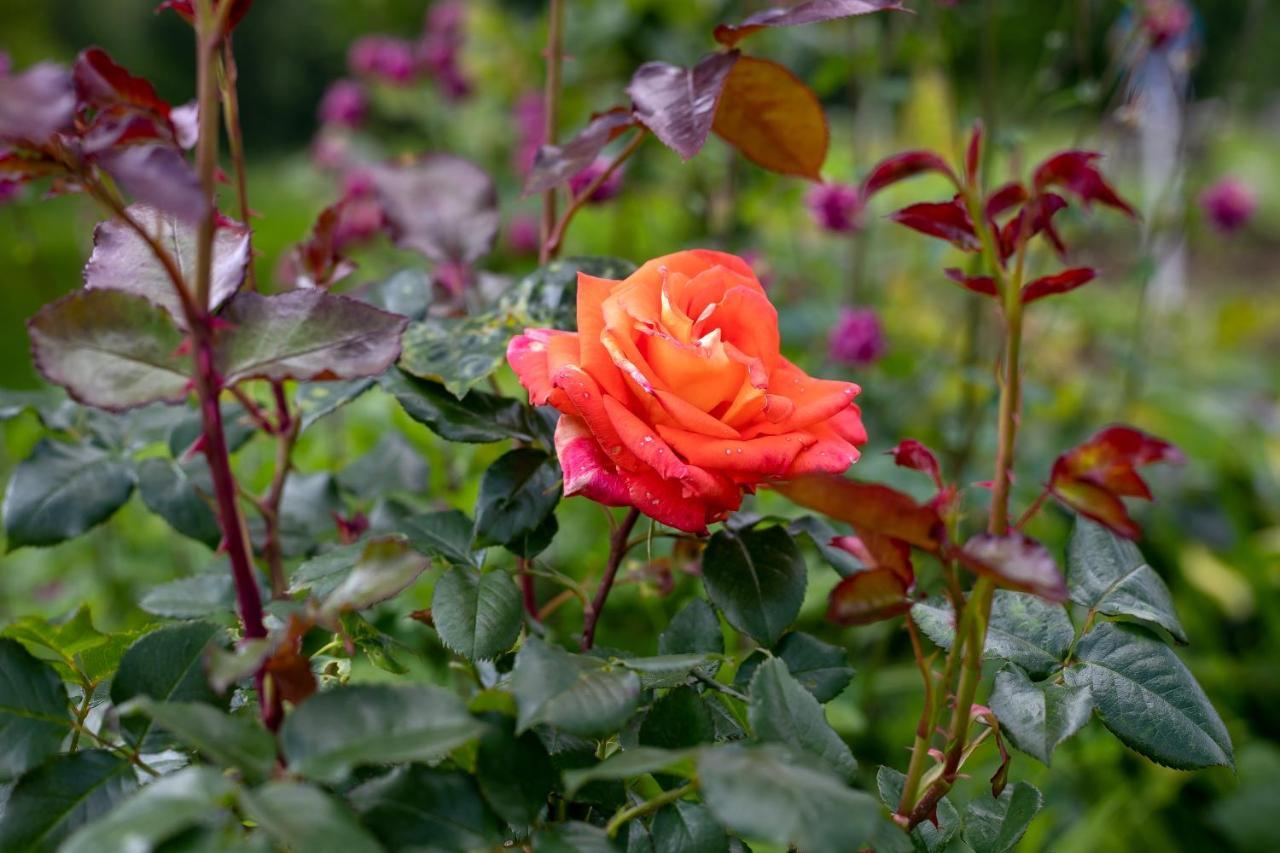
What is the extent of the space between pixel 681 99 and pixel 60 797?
0.37 meters

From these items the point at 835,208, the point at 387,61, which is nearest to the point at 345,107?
the point at 387,61

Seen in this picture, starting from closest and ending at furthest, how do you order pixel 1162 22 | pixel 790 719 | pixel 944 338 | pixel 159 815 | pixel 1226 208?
pixel 159 815, pixel 790 719, pixel 1162 22, pixel 1226 208, pixel 944 338

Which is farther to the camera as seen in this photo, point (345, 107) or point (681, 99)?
point (345, 107)

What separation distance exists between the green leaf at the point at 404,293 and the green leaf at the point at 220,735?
288 millimetres

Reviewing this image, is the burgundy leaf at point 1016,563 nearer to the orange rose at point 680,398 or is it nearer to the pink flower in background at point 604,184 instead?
the orange rose at point 680,398

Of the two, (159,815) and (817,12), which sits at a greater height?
(817,12)

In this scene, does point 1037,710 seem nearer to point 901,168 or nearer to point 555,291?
point 901,168

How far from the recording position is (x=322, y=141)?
2010 millimetres

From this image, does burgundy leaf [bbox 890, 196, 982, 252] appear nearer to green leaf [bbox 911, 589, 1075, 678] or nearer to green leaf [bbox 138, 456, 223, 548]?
green leaf [bbox 911, 589, 1075, 678]

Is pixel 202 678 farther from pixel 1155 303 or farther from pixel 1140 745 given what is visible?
pixel 1155 303

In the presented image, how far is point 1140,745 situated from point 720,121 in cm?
32

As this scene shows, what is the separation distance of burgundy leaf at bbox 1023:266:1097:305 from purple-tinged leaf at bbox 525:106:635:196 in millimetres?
214

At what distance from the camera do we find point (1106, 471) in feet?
1.13

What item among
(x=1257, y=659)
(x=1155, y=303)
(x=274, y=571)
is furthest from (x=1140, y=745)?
(x=1155, y=303)
